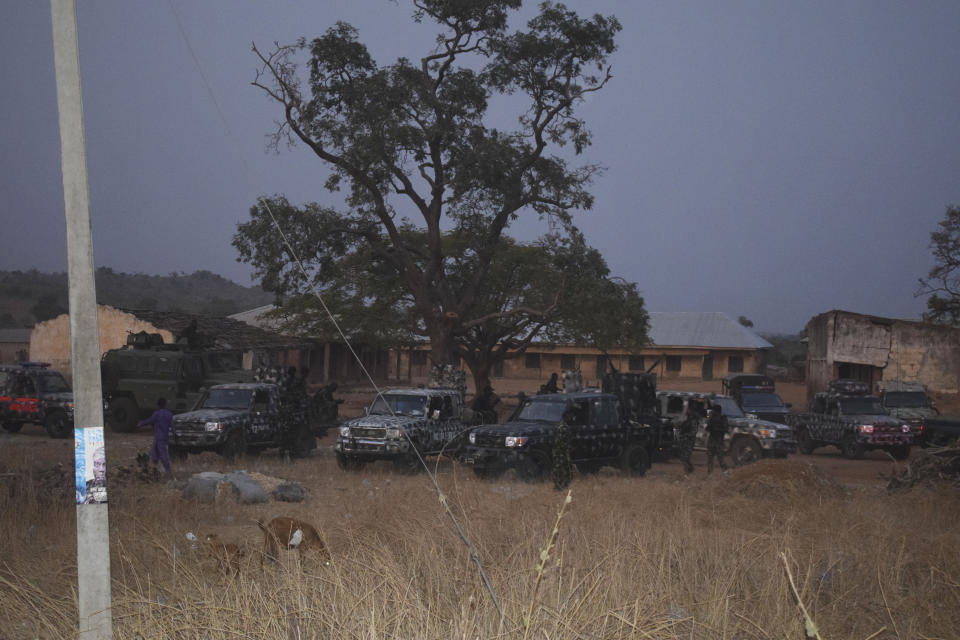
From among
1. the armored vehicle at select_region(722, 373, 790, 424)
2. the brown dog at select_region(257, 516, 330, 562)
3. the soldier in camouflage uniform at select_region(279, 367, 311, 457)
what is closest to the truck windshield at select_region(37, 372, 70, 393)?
the soldier in camouflage uniform at select_region(279, 367, 311, 457)

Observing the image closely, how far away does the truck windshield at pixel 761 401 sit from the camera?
81.1 ft

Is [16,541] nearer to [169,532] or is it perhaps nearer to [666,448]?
[169,532]

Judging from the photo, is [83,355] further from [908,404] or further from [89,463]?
[908,404]

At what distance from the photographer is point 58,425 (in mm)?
22438

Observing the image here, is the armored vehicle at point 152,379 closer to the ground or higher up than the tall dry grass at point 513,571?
higher up

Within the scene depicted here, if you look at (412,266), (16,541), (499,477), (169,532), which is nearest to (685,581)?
(169,532)

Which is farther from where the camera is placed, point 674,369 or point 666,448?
point 674,369

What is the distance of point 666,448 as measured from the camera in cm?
1856

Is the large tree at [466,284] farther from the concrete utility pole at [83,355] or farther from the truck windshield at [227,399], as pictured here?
the concrete utility pole at [83,355]

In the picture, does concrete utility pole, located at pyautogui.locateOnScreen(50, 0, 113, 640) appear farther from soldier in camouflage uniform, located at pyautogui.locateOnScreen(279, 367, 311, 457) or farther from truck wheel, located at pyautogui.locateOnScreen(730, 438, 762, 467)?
truck wheel, located at pyautogui.locateOnScreen(730, 438, 762, 467)

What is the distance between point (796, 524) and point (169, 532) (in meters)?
6.81

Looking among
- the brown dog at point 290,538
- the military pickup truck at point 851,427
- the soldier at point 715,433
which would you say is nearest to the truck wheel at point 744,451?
the soldier at point 715,433

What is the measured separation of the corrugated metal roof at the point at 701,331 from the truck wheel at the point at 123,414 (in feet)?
126

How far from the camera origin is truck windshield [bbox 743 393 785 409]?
81.1 feet
